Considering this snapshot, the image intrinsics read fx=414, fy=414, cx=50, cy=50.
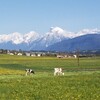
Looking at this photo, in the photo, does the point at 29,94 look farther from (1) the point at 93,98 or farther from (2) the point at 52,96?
(1) the point at 93,98

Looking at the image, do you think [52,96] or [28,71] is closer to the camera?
[52,96]

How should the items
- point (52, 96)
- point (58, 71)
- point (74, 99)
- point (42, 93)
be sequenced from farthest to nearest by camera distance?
1. point (58, 71)
2. point (42, 93)
3. point (52, 96)
4. point (74, 99)

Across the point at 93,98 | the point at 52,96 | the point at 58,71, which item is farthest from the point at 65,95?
the point at 58,71

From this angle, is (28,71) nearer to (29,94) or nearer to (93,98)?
(29,94)

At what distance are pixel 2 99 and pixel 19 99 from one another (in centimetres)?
124

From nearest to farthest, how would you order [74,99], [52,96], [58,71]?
[74,99] → [52,96] → [58,71]

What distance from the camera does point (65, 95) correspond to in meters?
31.7

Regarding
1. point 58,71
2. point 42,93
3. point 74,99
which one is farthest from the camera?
point 58,71

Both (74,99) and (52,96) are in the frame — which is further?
(52,96)

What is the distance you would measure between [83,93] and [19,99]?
5.65 meters

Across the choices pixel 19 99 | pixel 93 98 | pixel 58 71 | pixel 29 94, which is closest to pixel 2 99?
pixel 19 99

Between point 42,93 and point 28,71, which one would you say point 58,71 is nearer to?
point 28,71

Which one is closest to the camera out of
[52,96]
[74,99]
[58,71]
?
[74,99]

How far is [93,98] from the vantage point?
29328mm
